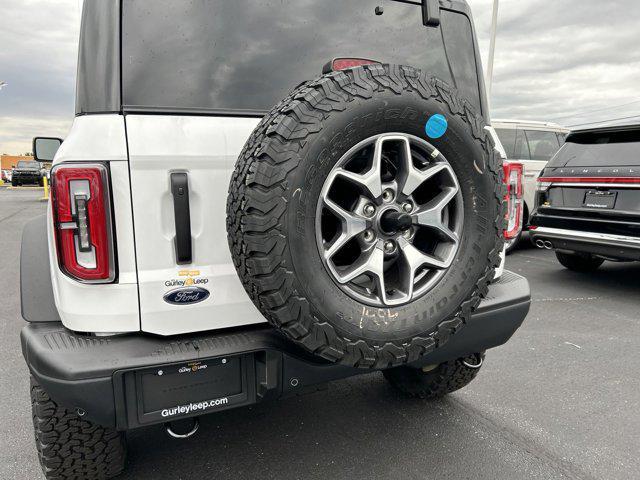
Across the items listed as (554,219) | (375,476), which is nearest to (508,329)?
(375,476)

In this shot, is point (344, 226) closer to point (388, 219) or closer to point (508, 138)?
point (388, 219)

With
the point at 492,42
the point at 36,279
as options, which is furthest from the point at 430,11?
the point at 492,42

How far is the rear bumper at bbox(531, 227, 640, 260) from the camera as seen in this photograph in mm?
4777

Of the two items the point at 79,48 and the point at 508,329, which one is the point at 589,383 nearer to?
the point at 508,329

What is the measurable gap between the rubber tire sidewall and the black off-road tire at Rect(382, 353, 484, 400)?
3.34 feet

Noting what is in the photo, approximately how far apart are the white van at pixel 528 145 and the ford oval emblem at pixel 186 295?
6.69 metres

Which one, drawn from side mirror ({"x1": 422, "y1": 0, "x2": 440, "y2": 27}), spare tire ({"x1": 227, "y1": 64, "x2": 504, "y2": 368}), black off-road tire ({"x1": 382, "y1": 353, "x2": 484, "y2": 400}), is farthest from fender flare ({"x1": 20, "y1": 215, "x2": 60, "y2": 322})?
side mirror ({"x1": 422, "y1": 0, "x2": 440, "y2": 27})

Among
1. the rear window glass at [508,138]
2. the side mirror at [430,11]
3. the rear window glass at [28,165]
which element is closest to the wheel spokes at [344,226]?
the side mirror at [430,11]

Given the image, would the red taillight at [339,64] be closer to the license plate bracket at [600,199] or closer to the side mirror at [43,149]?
the side mirror at [43,149]

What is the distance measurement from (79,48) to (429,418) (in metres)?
2.50

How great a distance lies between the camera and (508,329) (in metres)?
2.32

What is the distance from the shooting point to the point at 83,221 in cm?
163

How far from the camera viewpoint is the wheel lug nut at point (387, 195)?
5.75 feet

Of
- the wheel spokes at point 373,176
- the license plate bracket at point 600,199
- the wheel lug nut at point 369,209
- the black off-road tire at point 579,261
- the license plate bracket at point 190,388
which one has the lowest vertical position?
the black off-road tire at point 579,261
